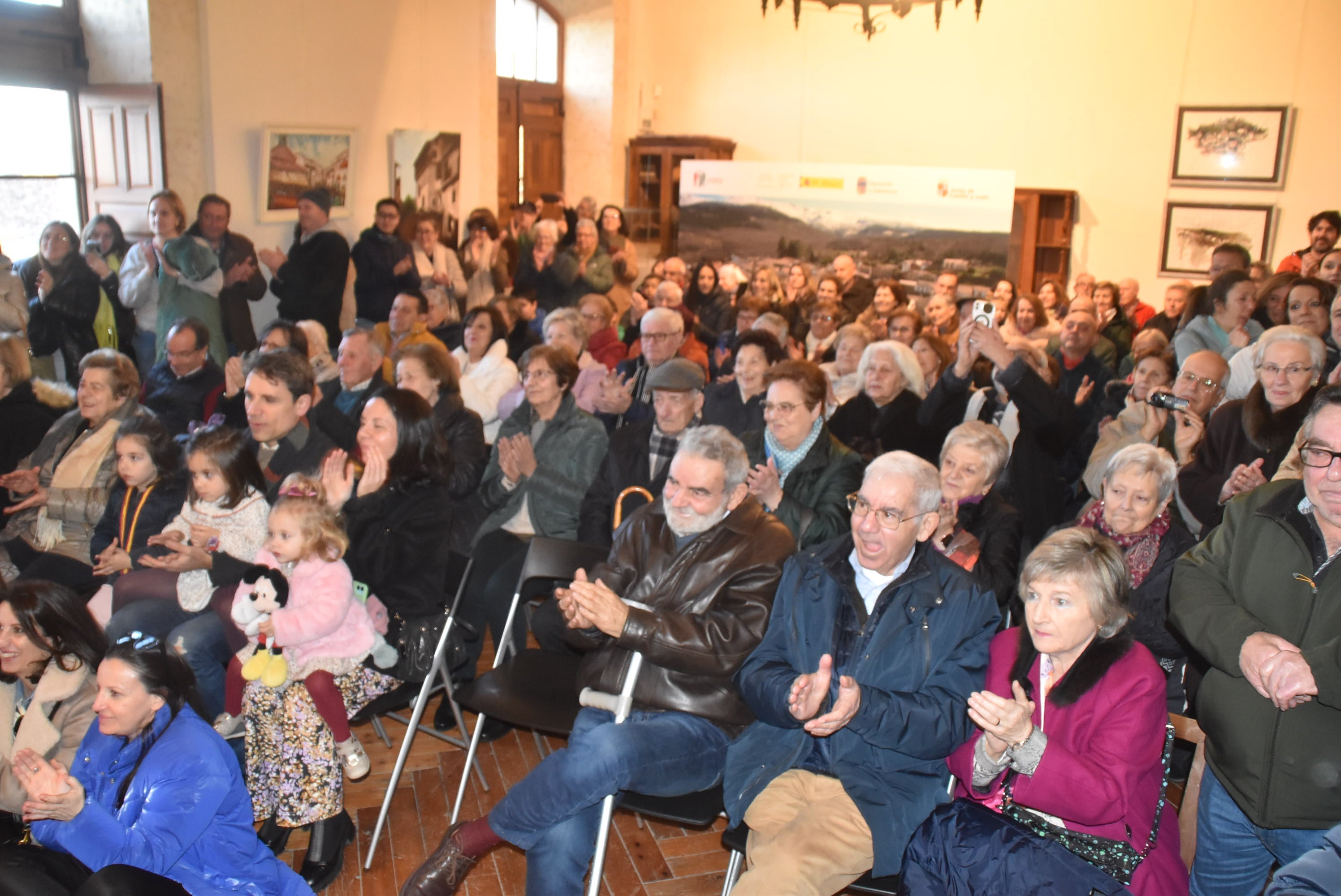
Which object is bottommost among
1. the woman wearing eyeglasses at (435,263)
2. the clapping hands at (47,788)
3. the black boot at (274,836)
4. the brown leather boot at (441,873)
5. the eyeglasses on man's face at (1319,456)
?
the black boot at (274,836)

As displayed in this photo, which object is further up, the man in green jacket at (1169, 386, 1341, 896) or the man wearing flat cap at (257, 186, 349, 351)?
the man wearing flat cap at (257, 186, 349, 351)

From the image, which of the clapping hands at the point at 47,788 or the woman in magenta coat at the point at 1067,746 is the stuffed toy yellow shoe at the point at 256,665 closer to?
the clapping hands at the point at 47,788

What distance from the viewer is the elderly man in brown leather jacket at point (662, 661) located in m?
2.53

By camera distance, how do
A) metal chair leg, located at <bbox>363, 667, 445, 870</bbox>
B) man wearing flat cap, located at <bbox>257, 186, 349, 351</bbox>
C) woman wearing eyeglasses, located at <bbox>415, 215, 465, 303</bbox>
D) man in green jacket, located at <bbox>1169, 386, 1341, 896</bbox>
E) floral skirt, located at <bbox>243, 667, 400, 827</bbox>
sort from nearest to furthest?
man in green jacket, located at <bbox>1169, 386, 1341, 896</bbox>
floral skirt, located at <bbox>243, 667, 400, 827</bbox>
metal chair leg, located at <bbox>363, 667, 445, 870</bbox>
man wearing flat cap, located at <bbox>257, 186, 349, 351</bbox>
woman wearing eyeglasses, located at <bbox>415, 215, 465, 303</bbox>

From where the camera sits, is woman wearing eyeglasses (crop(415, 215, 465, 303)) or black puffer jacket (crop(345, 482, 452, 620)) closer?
black puffer jacket (crop(345, 482, 452, 620))

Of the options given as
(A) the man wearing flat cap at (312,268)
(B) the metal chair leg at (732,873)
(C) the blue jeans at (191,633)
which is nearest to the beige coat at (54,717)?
(C) the blue jeans at (191,633)

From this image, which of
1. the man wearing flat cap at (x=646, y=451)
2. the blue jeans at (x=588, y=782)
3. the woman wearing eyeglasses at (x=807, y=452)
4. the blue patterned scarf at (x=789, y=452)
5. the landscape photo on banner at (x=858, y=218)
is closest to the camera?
the blue jeans at (x=588, y=782)

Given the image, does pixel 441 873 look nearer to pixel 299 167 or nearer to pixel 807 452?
pixel 807 452

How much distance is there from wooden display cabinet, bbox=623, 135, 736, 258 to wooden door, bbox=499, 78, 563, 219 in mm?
908

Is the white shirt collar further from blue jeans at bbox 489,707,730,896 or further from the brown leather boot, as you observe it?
the brown leather boot

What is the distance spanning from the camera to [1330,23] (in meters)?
9.41

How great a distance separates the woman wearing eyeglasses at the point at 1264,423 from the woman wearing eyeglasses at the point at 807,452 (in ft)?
3.84

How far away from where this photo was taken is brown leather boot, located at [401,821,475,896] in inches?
104

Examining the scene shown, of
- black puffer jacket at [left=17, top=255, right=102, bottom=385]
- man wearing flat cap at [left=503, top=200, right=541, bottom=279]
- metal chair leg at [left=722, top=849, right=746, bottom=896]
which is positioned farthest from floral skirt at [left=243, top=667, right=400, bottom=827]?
man wearing flat cap at [left=503, top=200, right=541, bottom=279]
